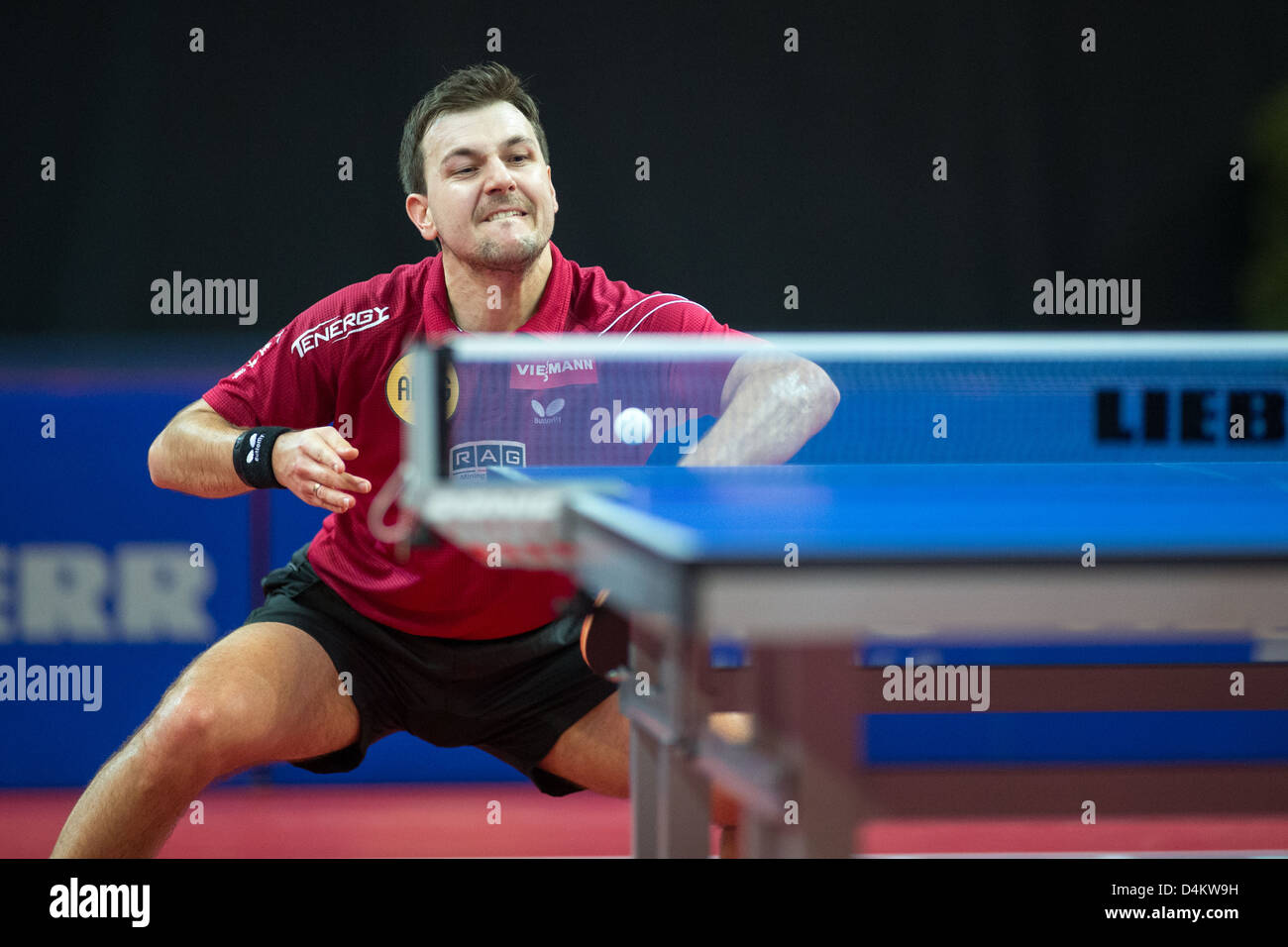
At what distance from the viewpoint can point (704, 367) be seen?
95.2 inches

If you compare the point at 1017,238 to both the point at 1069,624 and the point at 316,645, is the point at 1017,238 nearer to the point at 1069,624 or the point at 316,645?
the point at 316,645

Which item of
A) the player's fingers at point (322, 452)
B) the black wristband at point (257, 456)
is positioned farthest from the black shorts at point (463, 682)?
the player's fingers at point (322, 452)

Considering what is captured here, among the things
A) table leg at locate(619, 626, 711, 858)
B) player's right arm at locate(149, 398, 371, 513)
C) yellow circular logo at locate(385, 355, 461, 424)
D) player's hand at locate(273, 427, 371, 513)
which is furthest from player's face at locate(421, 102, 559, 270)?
table leg at locate(619, 626, 711, 858)

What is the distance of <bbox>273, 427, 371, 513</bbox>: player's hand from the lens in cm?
188

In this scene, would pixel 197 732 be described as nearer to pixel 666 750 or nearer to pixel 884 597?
pixel 666 750

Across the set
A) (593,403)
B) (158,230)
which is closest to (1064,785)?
(593,403)

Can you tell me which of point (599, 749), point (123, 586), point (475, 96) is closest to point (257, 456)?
point (599, 749)

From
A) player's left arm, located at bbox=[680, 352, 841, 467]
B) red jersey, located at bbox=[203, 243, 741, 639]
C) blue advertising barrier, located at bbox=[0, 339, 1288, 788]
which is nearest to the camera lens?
player's left arm, located at bbox=[680, 352, 841, 467]

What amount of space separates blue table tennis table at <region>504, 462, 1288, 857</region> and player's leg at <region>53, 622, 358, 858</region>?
1.67 ft

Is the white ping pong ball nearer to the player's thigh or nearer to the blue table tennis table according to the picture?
the blue table tennis table

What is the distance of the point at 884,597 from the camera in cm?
99

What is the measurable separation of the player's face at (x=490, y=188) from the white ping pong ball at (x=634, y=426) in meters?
0.32

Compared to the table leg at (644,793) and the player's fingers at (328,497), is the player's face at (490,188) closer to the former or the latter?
the player's fingers at (328,497)
